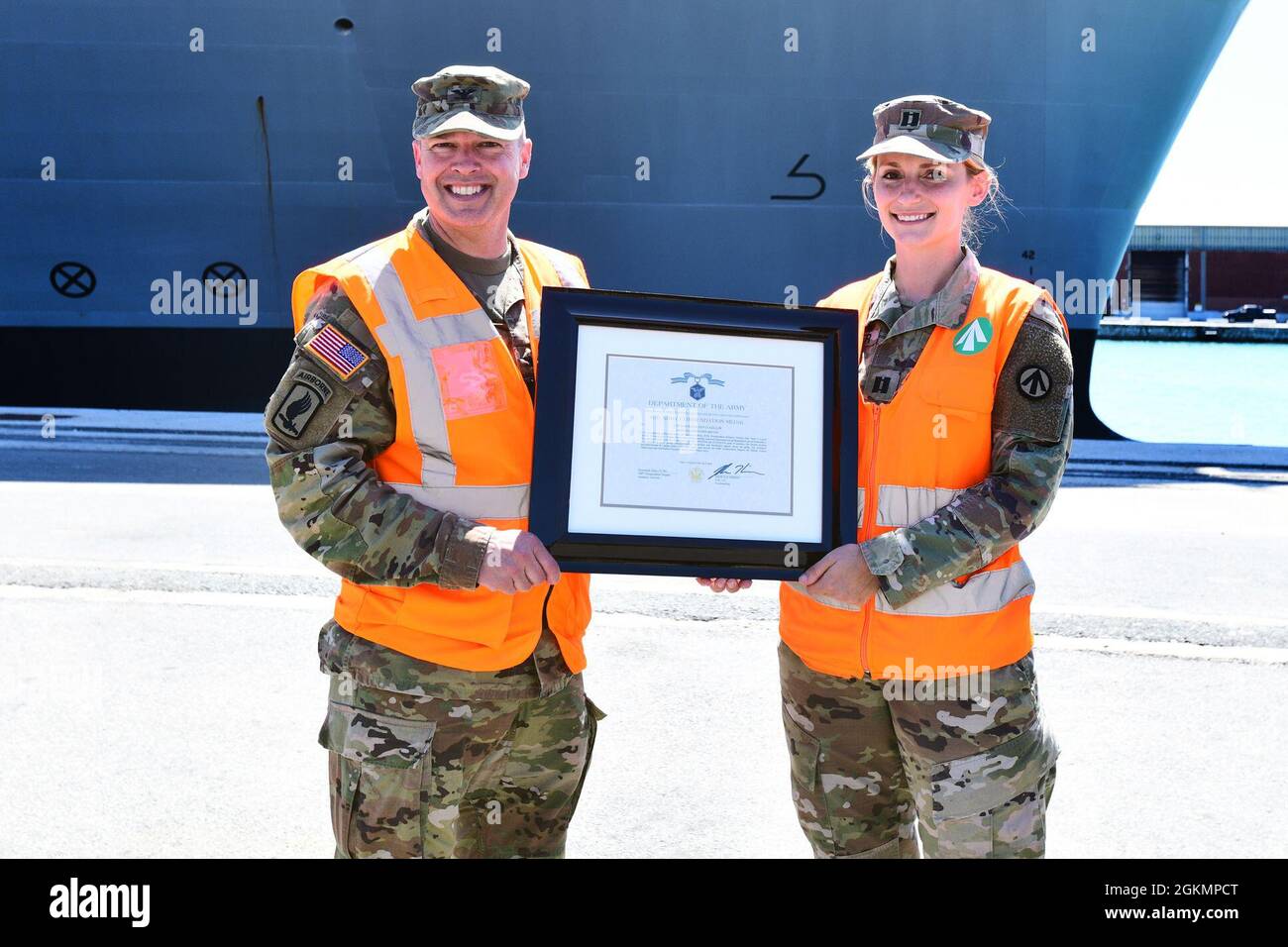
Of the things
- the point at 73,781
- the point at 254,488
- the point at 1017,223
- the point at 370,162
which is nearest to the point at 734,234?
the point at 1017,223

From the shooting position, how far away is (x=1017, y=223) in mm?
11266

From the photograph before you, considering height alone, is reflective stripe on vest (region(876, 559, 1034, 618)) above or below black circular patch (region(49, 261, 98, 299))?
below

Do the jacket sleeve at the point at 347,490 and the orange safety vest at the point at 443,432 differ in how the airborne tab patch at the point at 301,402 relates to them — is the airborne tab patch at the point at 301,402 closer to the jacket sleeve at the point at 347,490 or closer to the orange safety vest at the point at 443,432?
the jacket sleeve at the point at 347,490

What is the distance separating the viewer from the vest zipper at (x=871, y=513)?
6.97ft

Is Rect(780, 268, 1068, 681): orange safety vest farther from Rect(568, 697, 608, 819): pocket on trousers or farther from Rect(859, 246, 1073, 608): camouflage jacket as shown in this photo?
Rect(568, 697, 608, 819): pocket on trousers

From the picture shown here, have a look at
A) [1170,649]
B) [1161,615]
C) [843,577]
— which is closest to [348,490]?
[843,577]

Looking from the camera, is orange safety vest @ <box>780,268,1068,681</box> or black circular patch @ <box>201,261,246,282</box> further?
black circular patch @ <box>201,261,246,282</box>

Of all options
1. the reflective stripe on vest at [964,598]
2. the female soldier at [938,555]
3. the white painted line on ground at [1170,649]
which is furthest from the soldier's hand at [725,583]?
the white painted line on ground at [1170,649]

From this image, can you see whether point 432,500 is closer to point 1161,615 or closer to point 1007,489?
point 1007,489

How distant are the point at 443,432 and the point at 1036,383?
1.04m

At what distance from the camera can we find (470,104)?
6.95 ft

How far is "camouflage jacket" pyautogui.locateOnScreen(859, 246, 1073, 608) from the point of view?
2021 mm
